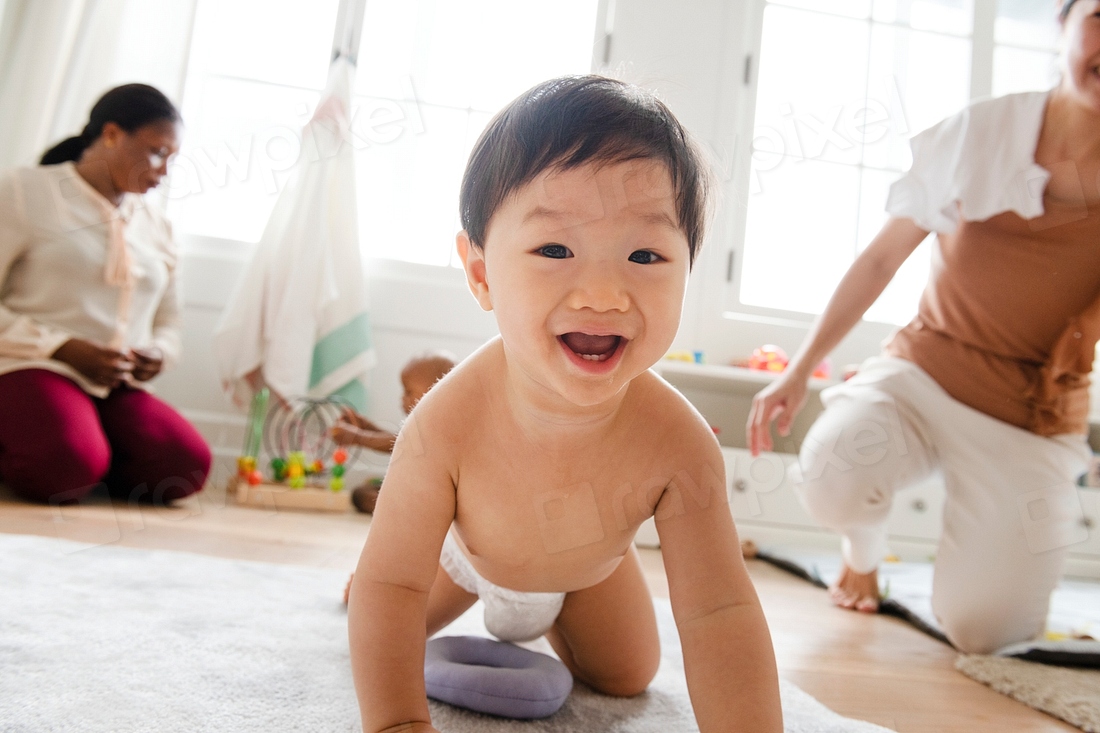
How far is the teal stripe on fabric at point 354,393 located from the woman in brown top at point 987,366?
4.14 feet

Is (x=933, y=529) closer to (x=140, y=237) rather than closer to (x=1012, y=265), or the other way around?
(x=1012, y=265)

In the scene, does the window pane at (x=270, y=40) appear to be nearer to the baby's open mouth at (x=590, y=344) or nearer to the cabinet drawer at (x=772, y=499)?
the cabinet drawer at (x=772, y=499)

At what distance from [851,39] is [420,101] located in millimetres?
1411

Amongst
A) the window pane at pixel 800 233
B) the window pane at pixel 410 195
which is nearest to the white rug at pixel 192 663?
the window pane at pixel 410 195

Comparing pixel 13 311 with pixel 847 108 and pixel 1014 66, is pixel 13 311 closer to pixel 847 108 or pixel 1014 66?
pixel 847 108

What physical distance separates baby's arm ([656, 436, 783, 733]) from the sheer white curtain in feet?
6.74

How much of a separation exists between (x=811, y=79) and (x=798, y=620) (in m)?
1.94

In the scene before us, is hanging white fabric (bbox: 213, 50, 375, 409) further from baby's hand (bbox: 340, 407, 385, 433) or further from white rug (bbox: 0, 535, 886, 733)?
white rug (bbox: 0, 535, 886, 733)

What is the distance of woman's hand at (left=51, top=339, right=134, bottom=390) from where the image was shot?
1.62 m

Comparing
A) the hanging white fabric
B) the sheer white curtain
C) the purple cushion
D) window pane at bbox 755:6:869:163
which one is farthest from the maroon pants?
window pane at bbox 755:6:869:163

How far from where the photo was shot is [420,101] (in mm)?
2365

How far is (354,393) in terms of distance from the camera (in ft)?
6.85

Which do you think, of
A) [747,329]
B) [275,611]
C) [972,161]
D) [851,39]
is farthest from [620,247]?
[851,39]

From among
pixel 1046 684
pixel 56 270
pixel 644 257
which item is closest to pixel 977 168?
pixel 1046 684
